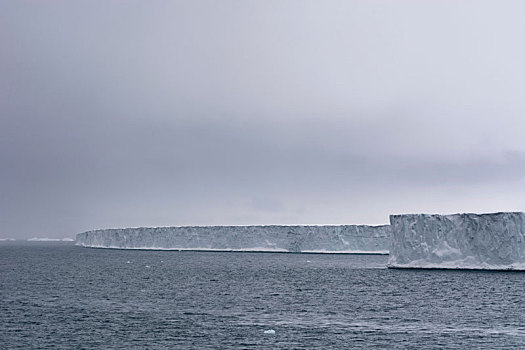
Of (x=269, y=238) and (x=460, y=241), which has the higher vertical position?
(x=269, y=238)

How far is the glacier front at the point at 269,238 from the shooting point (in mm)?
78312

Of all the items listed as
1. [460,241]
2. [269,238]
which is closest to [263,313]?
[460,241]

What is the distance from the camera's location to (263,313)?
28.2 m

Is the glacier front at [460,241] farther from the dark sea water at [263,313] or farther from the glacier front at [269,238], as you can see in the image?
the glacier front at [269,238]

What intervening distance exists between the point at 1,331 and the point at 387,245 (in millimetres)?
60393

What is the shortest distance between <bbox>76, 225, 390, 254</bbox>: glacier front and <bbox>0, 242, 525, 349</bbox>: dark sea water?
32160mm

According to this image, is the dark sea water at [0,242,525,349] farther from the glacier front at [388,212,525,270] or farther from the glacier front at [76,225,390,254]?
the glacier front at [76,225,390,254]

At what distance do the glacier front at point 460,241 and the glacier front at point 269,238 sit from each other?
2981cm

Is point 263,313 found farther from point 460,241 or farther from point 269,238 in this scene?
point 269,238

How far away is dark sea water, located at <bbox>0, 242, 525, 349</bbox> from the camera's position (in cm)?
2164

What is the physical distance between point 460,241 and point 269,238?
43.0 m

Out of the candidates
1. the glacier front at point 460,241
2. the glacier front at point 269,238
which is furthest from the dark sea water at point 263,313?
the glacier front at point 269,238

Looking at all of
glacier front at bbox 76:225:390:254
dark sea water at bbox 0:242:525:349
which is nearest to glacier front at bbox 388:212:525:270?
dark sea water at bbox 0:242:525:349

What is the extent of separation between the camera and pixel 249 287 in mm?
40219
